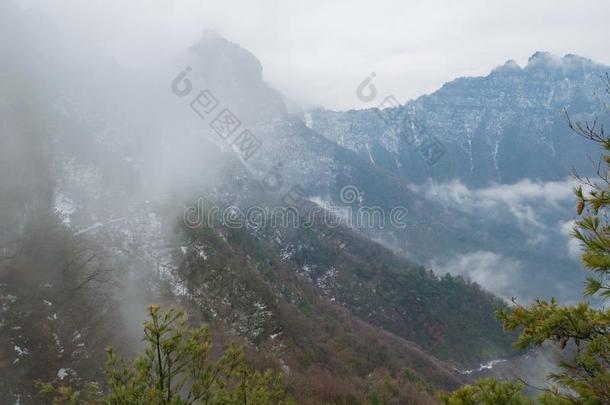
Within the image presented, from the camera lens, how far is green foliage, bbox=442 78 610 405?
666 cm

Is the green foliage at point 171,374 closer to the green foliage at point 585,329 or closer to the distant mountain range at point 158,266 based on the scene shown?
the green foliage at point 585,329

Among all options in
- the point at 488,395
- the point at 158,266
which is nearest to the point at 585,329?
the point at 488,395

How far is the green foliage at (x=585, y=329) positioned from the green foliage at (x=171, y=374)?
608cm

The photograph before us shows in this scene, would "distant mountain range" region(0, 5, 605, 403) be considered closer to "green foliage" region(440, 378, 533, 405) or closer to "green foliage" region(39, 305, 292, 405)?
"green foliage" region(39, 305, 292, 405)

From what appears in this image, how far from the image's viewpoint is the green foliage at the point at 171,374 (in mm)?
9453

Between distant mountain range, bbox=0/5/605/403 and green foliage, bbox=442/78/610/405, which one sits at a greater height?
distant mountain range, bbox=0/5/605/403

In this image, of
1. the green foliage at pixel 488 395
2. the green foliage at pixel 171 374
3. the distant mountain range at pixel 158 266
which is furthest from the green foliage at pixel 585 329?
the distant mountain range at pixel 158 266

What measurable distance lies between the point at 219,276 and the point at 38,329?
39.3 meters

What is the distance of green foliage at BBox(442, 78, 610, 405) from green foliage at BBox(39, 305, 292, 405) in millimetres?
6076

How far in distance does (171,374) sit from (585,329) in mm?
8890

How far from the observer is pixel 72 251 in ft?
205

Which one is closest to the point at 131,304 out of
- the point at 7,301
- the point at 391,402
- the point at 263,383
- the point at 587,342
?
the point at 7,301

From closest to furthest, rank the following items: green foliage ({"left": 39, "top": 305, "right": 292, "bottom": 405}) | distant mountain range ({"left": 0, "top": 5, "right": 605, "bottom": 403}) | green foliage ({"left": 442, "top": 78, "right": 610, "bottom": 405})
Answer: green foliage ({"left": 442, "top": 78, "right": 610, "bottom": 405}) < green foliage ({"left": 39, "top": 305, "right": 292, "bottom": 405}) < distant mountain range ({"left": 0, "top": 5, "right": 605, "bottom": 403})

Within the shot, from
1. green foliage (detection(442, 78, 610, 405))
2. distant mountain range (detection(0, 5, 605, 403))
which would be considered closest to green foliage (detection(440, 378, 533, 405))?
green foliage (detection(442, 78, 610, 405))
